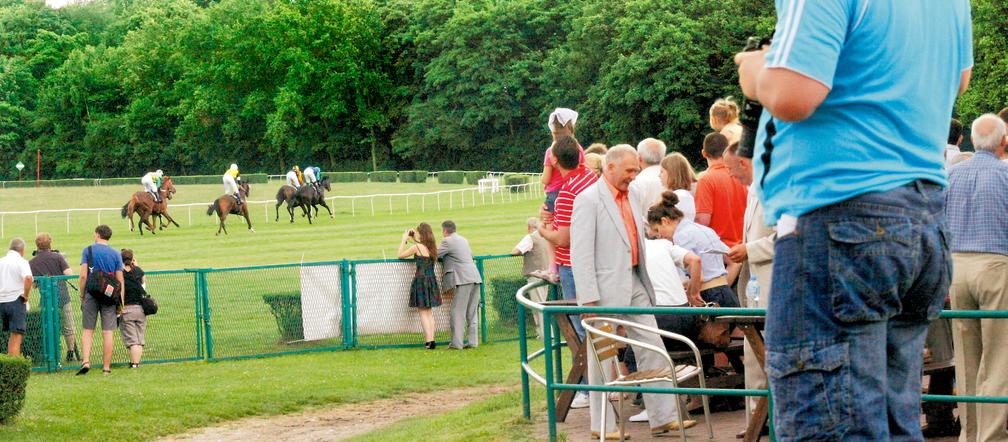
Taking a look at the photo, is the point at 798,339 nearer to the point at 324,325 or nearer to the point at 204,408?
the point at 204,408

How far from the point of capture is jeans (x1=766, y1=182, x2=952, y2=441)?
2412 mm

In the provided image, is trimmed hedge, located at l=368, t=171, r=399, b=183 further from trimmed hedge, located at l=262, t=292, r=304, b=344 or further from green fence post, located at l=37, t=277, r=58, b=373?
green fence post, located at l=37, t=277, r=58, b=373

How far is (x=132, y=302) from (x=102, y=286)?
0.67 meters

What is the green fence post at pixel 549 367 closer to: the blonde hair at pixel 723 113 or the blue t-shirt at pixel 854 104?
the blonde hair at pixel 723 113


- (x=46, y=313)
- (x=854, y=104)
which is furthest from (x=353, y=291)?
(x=854, y=104)

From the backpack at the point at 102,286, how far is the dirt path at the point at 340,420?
375 cm

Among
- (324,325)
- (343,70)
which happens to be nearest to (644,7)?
(343,70)

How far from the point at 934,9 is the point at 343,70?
83.2 metres

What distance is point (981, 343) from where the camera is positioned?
20.6 feet

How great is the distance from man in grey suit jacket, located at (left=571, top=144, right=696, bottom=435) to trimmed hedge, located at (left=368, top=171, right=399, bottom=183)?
64.4 meters

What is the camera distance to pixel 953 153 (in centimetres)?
811

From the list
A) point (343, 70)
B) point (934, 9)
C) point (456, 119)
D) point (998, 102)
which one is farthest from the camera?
point (343, 70)

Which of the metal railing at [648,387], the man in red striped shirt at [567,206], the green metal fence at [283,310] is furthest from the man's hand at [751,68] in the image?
the green metal fence at [283,310]

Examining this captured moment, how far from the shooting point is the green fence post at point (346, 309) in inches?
688
